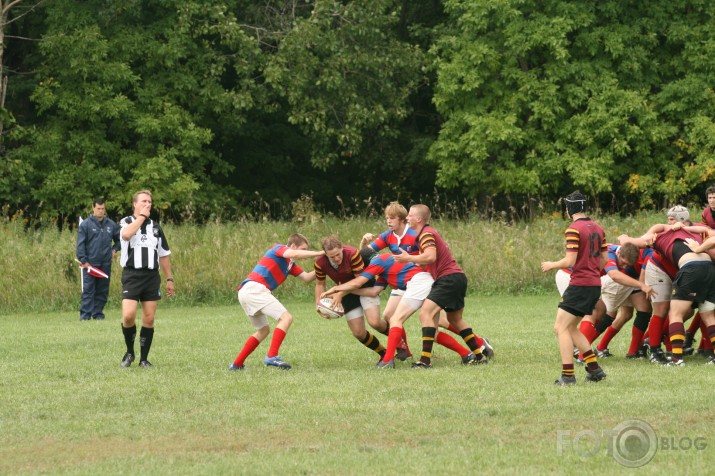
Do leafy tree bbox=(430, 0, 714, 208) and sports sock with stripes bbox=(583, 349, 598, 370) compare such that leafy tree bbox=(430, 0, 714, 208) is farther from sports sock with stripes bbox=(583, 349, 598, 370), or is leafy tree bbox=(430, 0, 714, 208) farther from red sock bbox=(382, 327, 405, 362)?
sports sock with stripes bbox=(583, 349, 598, 370)

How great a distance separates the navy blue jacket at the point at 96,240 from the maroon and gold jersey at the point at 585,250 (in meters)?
11.9

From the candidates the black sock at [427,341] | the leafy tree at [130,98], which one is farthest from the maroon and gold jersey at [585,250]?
the leafy tree at [130,98]

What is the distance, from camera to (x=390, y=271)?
12945 millimetres

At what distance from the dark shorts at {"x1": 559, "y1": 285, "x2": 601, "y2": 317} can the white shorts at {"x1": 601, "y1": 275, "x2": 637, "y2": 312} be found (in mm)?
2343

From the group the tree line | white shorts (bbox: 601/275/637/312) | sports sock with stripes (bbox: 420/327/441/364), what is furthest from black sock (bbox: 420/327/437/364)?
the tree line

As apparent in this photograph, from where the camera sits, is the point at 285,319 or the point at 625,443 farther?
the point at 285,319

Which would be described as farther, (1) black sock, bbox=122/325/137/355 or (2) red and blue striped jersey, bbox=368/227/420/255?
(1) black sock, bbox=122/325/137/355

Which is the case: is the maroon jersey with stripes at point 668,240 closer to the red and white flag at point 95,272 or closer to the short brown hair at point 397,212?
the short brown hair at point 397,212

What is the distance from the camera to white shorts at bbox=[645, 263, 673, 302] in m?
12.9

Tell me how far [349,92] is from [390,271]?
77.7 ft

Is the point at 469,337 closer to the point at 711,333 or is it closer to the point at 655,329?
the point at 655,329

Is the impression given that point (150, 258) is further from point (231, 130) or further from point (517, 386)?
point (231, 130)

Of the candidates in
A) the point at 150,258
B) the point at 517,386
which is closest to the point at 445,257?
the point at 517,386

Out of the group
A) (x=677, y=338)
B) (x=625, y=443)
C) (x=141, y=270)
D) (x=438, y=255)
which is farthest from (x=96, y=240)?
(x=625, y=443)
